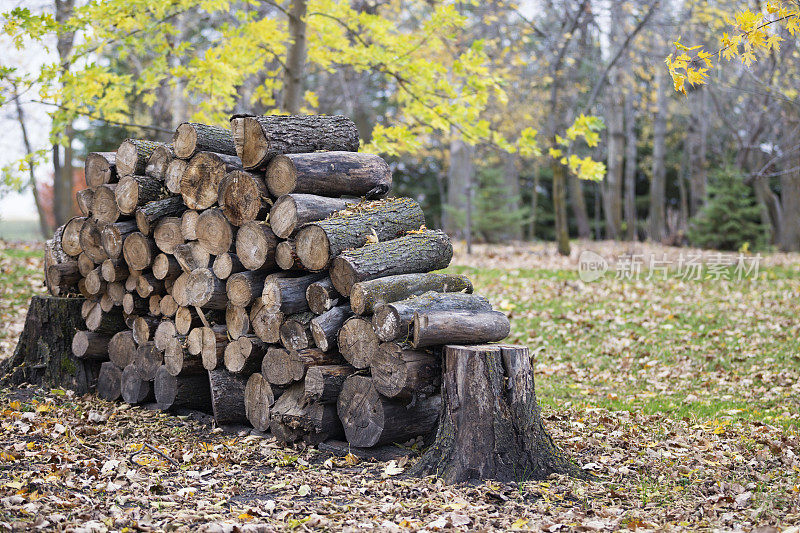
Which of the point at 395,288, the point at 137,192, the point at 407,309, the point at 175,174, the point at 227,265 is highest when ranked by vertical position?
the point at 175,174

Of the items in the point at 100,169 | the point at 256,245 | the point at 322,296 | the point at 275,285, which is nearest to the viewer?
the point at 322,296

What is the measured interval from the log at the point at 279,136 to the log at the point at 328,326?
4.26ft

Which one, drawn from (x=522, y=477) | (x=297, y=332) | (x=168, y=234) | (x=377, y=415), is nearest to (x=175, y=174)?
(x=168, y=234)

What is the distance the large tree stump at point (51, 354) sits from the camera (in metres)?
6.79

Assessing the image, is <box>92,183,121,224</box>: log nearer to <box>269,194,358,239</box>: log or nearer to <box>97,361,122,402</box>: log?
<box>97,361,122,402</box>: log

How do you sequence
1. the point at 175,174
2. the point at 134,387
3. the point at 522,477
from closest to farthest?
the point at 522,477 → the point at 175,174 → the point at 134,387

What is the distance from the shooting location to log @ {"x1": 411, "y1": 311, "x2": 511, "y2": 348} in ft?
14.7

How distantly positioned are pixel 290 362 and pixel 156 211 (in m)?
Result: 1.93

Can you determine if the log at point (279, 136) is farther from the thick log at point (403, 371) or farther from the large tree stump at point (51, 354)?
the large tree stump at point (51, 354)

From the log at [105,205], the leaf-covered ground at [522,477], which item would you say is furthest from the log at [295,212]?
the log at [105,205]

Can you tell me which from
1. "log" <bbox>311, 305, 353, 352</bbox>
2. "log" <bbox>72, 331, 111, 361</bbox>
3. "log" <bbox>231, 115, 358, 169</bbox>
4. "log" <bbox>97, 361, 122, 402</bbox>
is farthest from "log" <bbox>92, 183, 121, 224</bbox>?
"log" <bbox>311, 305, 353, 352</bbox>

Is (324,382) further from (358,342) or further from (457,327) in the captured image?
(457,327)

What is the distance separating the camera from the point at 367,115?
82.2 ft

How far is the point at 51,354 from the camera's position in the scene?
6824 mm
